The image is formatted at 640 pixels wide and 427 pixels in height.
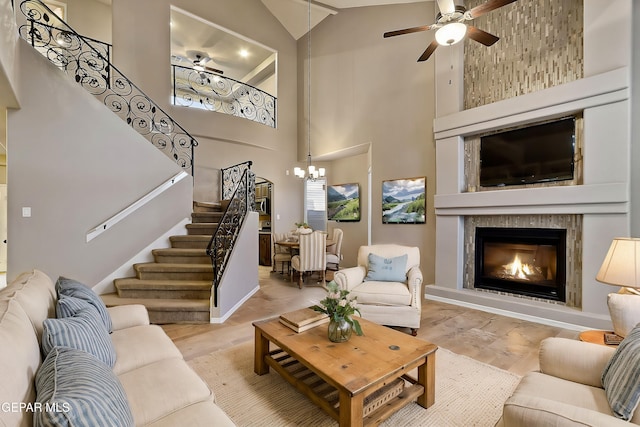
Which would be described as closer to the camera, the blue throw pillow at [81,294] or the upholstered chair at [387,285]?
the blue throw pillow at [81,294]

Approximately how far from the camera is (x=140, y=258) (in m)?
4.27

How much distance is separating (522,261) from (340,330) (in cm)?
335

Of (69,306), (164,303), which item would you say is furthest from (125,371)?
(164,303)

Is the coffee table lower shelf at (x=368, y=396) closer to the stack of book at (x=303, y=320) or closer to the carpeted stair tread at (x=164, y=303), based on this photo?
the stack of book at (x=303, y=320)

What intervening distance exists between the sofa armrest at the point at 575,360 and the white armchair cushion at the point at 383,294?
1.51 m

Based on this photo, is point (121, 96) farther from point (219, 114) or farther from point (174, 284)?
point (174, 284)

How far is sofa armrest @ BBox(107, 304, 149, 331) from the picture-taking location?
2.24 m

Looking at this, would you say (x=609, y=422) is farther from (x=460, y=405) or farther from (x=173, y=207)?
(x=173, y=207)

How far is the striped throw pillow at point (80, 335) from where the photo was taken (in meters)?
1.31

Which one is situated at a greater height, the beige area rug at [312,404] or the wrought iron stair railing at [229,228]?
the wrought iron stair railing at [229,228]

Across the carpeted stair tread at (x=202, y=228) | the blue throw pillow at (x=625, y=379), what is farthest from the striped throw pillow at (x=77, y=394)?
the carpeted stair tread at (x=202, y=228)

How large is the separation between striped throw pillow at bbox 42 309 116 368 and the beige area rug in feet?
2.90

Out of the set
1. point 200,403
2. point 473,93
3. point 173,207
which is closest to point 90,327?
point 200,403

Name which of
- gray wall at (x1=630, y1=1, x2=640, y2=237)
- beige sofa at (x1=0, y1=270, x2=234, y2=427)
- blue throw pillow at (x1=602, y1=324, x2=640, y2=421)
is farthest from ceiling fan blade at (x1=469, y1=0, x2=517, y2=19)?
beige sofa at (x1=0, y1=270, x2=234, y2=427)
